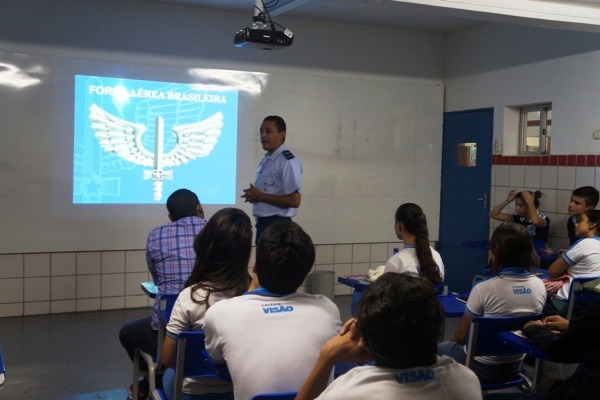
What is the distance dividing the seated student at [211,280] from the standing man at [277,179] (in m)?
2.08

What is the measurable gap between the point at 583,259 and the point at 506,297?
157cm

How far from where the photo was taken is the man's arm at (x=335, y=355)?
157cm

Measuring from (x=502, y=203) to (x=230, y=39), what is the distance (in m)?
3.04

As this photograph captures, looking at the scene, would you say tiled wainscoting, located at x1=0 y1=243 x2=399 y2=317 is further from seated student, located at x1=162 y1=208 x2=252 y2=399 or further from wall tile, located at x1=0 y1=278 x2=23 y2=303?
seated student, located at x1=162 y1=208 x2=252 y2=399

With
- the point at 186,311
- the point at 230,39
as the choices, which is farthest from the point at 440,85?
the point at 186,311

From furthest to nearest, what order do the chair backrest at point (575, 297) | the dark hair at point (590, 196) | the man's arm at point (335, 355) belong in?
the dark hair at point (590, 196), the chair backrest at point (575, 297), the man's arm at point (335, 355)

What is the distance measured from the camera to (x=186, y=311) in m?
2.32

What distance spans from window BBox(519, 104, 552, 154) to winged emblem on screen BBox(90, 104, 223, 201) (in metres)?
2.97

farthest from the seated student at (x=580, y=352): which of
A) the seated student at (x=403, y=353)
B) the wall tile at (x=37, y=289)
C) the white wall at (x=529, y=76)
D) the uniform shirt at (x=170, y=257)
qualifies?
the wall tile at (x=37, y=289)

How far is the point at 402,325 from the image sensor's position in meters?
1.34

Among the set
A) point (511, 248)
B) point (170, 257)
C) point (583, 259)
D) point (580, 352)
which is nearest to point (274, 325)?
point (580, 352)

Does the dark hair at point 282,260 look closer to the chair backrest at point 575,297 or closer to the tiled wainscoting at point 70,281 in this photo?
the chair backrest at point 575,297

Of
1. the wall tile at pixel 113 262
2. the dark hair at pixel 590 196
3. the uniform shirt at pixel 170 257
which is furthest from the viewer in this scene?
the wall tile at pixel 113 262

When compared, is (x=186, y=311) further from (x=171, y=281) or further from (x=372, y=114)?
(x=372, y=114)
